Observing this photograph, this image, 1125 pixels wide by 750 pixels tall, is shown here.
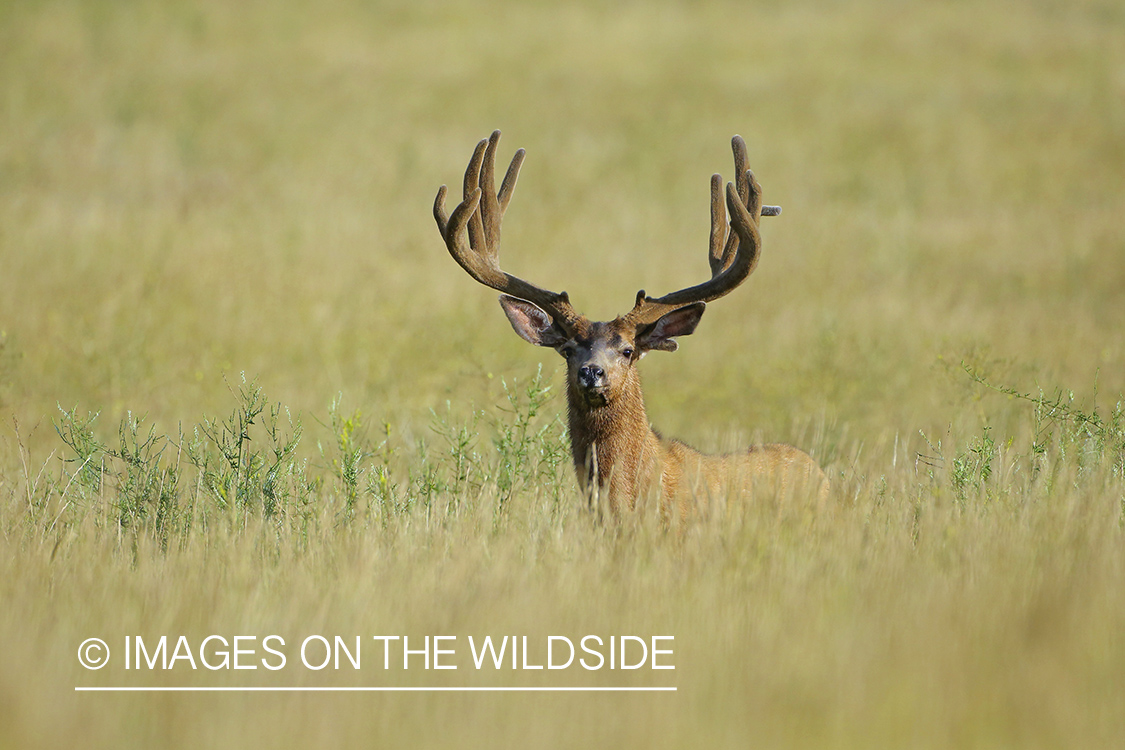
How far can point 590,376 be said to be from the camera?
20.1 feet

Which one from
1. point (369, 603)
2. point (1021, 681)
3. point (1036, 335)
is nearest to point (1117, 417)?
point (1021, 681)

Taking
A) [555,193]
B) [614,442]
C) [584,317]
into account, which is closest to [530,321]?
[584,317]

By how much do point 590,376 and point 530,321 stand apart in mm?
847

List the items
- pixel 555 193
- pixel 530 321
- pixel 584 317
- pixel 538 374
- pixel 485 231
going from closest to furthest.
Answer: pixel 584 317
pixel 530 321
pixel 538 374
pixel 485 231
pixel 555 193

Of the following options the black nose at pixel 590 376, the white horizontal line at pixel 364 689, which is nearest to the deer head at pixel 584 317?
the black nose at pixel 590 376

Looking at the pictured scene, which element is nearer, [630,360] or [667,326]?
[630,360]

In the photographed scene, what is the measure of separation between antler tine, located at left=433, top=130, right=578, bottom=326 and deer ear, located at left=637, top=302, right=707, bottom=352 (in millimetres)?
417

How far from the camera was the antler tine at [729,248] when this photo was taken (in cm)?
656

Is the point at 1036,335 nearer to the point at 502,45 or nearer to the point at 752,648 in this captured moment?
the point at 752,648

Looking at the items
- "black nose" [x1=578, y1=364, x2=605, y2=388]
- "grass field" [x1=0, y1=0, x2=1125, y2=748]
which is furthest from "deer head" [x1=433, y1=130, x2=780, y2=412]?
"grass field" [x1=0, y1=0, x2=1125, y2=748]

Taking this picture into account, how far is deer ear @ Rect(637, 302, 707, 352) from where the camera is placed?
21.9ft

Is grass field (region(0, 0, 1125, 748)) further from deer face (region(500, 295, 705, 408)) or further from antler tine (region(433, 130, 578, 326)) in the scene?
antler tine (region(433, 130, 578, 326))

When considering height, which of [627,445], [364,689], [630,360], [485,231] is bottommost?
[364,689]

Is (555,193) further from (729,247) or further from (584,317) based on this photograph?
(584,317)
